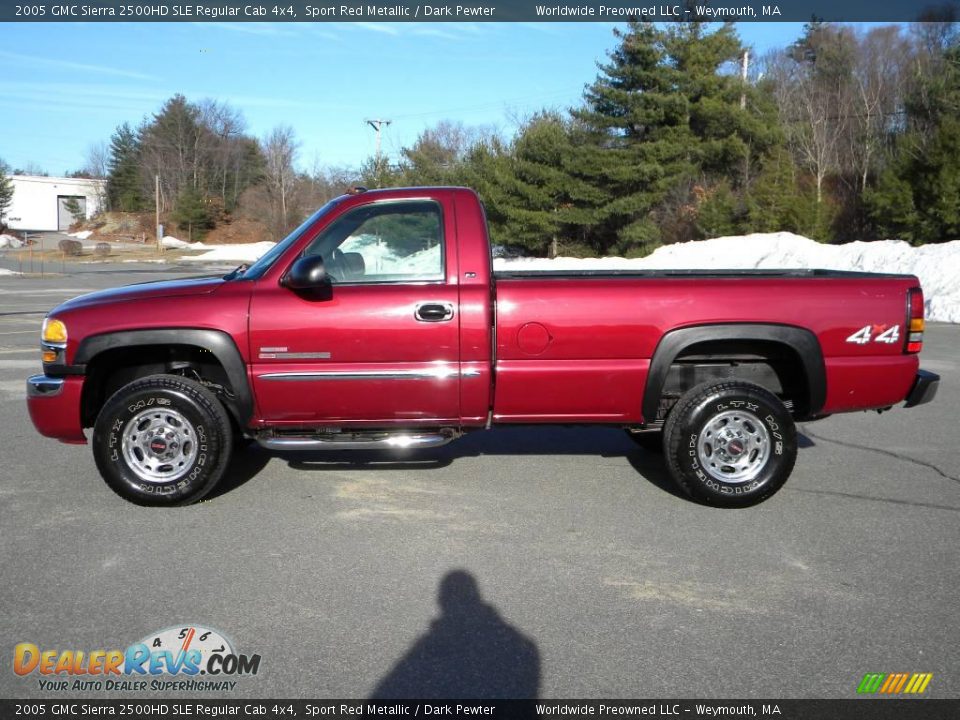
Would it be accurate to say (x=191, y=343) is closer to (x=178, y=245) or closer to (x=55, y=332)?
(x=55, y=332)

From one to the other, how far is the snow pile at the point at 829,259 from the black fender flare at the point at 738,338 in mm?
7092

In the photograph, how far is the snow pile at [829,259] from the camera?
17.7 m

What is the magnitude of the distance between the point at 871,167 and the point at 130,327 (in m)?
36.8

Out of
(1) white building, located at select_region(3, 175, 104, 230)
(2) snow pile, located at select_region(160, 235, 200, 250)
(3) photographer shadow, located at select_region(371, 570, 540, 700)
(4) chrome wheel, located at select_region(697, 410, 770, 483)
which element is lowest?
(3) photographer shadow, located at select_region(371, 570, 540, 700)

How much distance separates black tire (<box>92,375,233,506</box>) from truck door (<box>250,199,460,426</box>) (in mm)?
379

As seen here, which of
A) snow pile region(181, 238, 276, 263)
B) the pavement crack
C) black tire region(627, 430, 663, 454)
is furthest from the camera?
snow pile region(181, 238, 276, 263)

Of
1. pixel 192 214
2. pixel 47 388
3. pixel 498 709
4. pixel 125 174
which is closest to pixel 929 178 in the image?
pixel 47 388

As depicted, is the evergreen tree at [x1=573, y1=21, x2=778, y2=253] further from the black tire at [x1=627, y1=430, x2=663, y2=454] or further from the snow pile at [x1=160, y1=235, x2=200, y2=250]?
the snow pile at [x1=160, y1=235, x2=200, y2=250]

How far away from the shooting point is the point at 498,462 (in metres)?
6.40

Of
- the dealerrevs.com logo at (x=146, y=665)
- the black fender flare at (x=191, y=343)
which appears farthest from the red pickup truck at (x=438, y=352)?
the dealerrevs.com logo at (x=146, y=665)

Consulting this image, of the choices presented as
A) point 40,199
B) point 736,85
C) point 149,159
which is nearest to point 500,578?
point 736,85

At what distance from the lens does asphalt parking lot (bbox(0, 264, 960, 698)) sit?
3.35 meters

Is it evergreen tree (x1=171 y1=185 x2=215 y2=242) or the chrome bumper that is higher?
evergreen tree (x1=171 y1=185 x2=215 y2=242)

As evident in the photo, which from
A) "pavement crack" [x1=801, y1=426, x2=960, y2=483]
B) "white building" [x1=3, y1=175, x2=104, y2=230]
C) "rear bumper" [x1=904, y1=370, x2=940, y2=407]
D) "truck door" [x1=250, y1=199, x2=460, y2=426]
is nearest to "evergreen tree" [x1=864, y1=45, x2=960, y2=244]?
"pavement crack" [x1=801, y1=426, x2=960, y2=483]
